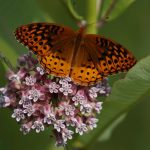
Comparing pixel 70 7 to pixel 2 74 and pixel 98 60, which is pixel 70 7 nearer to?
pixel 98 60

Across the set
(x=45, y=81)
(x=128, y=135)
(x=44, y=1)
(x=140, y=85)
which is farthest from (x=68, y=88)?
(x=44, y=1)

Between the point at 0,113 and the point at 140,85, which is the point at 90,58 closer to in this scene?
the point at 140,85

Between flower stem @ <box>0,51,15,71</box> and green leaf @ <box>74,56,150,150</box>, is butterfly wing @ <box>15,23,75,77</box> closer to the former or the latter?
flower stem @ <box>0,51,15,71</box>

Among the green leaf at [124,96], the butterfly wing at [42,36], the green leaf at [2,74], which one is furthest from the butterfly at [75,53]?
the green leaf at [2,74]

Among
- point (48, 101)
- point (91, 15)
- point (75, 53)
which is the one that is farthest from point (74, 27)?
point (48, 101)

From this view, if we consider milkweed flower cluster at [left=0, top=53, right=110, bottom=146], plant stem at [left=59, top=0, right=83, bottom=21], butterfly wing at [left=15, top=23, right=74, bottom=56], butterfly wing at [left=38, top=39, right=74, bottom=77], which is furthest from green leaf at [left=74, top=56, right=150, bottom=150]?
plant stem at [left=59, top=0, right=83, bottom=21]
